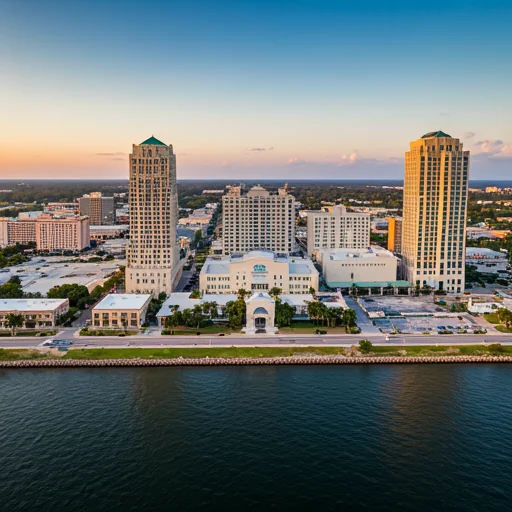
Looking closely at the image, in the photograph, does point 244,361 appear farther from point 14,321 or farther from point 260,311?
point 14,321

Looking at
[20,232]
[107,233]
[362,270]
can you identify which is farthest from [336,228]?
[20,232]

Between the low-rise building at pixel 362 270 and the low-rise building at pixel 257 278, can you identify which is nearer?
the low-rise building at pixel 257 278

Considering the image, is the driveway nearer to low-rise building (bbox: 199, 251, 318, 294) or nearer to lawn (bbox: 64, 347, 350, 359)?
low-rise building (bbox: 199, 251, 318, 294)

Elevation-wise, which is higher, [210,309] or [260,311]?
[260,311]

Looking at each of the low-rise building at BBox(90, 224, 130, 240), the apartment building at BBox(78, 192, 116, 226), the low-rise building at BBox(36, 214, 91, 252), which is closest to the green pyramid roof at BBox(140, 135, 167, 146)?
the low-rise building at BBox(36, 214, 91, 252)

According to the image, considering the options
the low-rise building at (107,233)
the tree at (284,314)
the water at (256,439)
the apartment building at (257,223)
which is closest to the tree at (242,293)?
the tree at (284,314)

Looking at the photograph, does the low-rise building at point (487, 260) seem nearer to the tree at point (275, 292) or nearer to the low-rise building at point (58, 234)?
the tree at point (275, 292)
